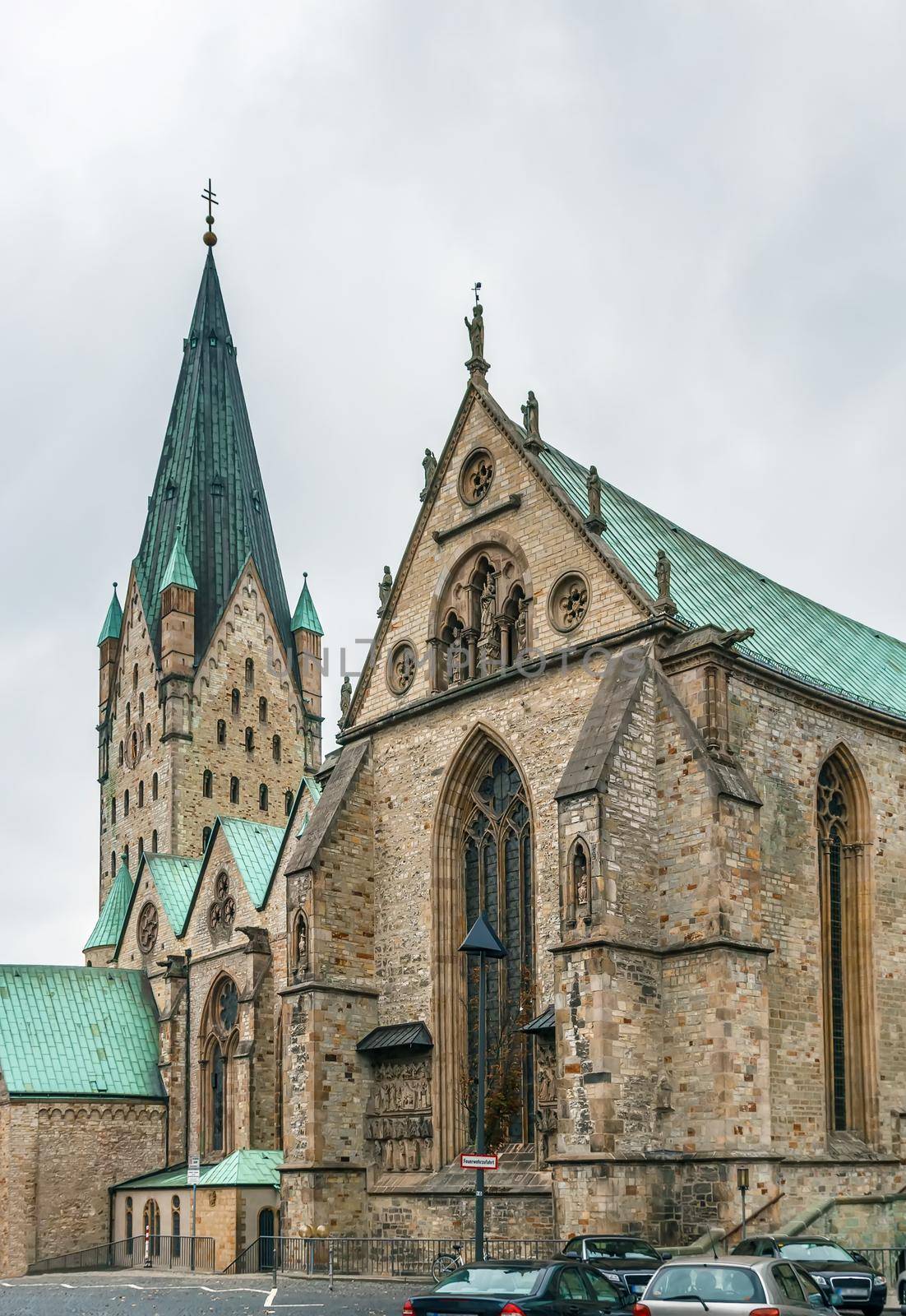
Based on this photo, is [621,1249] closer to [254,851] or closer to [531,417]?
[531,417]

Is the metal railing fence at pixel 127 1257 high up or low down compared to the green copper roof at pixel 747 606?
down

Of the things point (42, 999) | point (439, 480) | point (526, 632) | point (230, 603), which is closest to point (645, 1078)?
point (526, 632)

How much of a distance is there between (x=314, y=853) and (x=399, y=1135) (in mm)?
5683

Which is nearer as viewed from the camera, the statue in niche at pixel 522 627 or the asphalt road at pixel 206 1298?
the asphalt road at pixel 206 1298

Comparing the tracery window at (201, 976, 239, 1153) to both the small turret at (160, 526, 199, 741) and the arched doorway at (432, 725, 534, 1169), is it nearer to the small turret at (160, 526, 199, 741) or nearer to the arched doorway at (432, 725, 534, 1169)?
the arched doorway at (432, 725, 534, 1169)

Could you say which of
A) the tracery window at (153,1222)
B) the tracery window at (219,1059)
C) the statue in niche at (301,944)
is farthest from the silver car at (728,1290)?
the tracery window at (219,1059)

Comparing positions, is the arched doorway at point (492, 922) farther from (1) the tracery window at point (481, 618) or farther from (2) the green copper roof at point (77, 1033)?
(2) the green copper roof at point (77, 1033)

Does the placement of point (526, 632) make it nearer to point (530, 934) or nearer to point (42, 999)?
point (530, 934)

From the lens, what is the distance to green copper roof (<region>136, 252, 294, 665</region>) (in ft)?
221

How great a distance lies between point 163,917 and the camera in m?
51.1

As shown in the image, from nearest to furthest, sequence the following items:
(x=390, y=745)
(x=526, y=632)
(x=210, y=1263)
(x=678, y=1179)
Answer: (x=678, y=1179) → (x=526, y=632) → (x=390, y=745) → (x=210, y=1263)

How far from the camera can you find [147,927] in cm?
5244

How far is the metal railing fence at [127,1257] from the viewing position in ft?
130

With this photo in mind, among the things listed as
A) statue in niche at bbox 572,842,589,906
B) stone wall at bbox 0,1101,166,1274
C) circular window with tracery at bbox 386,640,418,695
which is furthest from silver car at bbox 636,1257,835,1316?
stone wall at bbox 0,1101,166,1274
